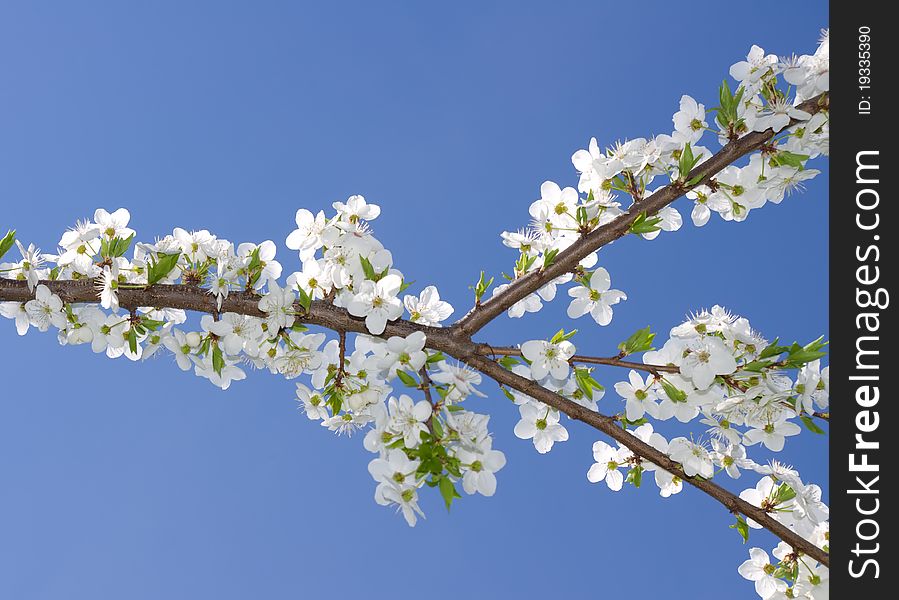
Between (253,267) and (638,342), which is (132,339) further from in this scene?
(638,342)

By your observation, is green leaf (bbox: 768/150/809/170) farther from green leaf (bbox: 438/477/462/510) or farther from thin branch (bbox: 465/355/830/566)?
green leaf (bbox: 438/477/462/510)

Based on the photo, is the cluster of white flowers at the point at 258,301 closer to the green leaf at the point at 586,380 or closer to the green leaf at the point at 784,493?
the green leaf at the point at 586,380

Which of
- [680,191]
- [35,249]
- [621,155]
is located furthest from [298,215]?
[680,191]

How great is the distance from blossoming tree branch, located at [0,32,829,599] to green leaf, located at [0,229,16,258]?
0.01m

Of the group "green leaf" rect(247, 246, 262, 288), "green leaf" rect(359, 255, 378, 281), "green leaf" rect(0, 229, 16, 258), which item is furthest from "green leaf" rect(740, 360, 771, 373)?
"green leaf" rect(0, 229, 16, 258)

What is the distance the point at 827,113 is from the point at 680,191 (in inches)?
20.3

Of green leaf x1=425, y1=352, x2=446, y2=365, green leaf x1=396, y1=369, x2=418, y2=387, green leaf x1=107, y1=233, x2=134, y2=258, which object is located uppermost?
green leaf x1=107, y1=233, x2=134, y2=258

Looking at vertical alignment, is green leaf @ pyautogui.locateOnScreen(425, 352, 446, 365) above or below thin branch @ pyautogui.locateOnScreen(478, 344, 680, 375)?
below

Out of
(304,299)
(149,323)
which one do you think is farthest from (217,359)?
(304,299)

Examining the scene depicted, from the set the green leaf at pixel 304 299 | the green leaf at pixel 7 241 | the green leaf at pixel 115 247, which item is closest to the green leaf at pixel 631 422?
the green leaf at pixel 304 299

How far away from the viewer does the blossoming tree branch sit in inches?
87.4

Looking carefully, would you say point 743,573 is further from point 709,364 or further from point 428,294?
point 428,294

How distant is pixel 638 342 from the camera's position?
224cm
